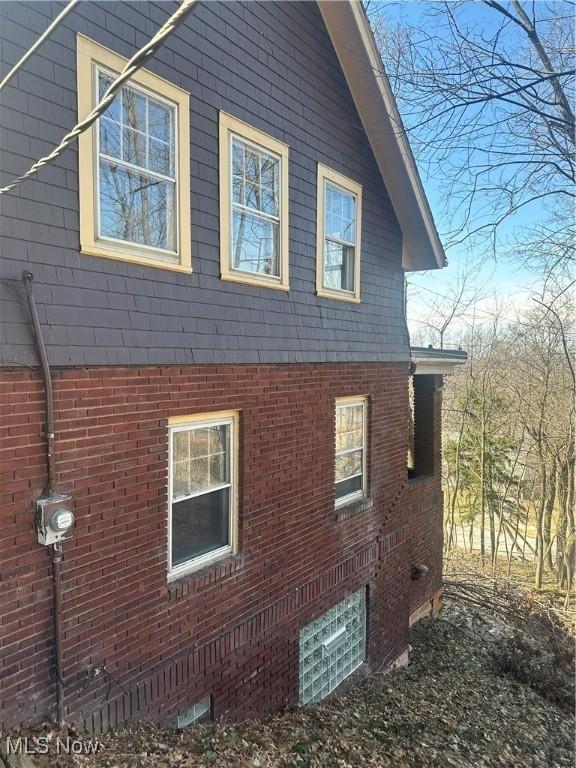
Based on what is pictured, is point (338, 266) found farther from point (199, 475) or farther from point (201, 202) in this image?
point (199, 475)

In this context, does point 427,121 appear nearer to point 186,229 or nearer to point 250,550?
point 186,229

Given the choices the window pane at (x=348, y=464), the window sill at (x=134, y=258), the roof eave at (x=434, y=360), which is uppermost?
the window sill at (x=134, y=258)

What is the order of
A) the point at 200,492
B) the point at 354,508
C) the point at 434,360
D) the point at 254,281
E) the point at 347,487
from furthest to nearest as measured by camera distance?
1. the point at 434,360
2. the point at 347,487
3. the point at 354,508
4. the point at 254,281
5. the point at 200,492

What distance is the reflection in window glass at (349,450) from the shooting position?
7.31 m

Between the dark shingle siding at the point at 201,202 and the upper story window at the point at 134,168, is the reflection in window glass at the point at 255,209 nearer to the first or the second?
the dark shingle siding at the point at 201,202

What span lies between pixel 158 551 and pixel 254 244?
3.47 m

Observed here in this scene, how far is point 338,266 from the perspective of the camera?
7328mm

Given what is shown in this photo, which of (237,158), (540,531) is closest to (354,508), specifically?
(237,158)

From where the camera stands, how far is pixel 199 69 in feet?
16.1

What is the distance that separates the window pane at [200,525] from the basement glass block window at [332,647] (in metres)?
2.22

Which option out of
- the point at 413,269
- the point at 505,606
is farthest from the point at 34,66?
the point at 505,606

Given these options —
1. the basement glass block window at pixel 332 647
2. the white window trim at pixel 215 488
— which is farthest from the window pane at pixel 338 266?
the basement glass block window at pixel 332 647

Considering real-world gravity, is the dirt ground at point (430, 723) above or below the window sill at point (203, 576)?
below

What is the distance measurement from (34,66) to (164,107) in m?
1.28
